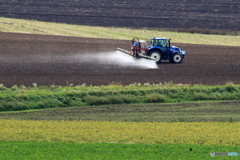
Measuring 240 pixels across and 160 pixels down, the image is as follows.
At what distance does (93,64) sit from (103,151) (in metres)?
23.7

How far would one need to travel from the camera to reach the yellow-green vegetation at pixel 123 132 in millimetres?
19000

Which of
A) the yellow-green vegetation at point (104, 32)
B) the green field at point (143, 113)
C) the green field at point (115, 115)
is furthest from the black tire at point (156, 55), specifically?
the yellow-green vegetation at point (104, 32)

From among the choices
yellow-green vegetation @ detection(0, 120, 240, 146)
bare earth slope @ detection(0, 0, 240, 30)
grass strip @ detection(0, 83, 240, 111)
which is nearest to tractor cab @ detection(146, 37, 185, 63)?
grass strip @ detection(0, 83, 240, 111)

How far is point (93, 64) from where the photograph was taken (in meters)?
40.2

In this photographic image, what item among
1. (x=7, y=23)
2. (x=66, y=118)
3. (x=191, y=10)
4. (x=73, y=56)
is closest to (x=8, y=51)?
(x=73, y=56)

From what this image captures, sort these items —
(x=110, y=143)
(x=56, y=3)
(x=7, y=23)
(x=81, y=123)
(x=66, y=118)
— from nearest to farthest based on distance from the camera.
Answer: (x=110, y=143) → (x=81, y=123) → (x=66, y=118) → (x=7, y=23) → (x=56, y=3)

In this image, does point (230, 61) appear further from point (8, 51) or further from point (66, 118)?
point (66, 118)

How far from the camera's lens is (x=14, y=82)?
32.9 m

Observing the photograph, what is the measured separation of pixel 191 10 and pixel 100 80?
52465 millimetres

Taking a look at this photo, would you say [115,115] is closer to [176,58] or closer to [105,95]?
[105,95]

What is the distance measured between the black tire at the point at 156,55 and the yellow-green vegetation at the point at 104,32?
49.4 feet

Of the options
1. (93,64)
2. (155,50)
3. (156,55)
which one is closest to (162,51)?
(156,55)

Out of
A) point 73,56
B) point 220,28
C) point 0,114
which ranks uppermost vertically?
point 220,28

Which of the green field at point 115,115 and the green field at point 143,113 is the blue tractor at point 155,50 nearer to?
the green field at point 115,115
